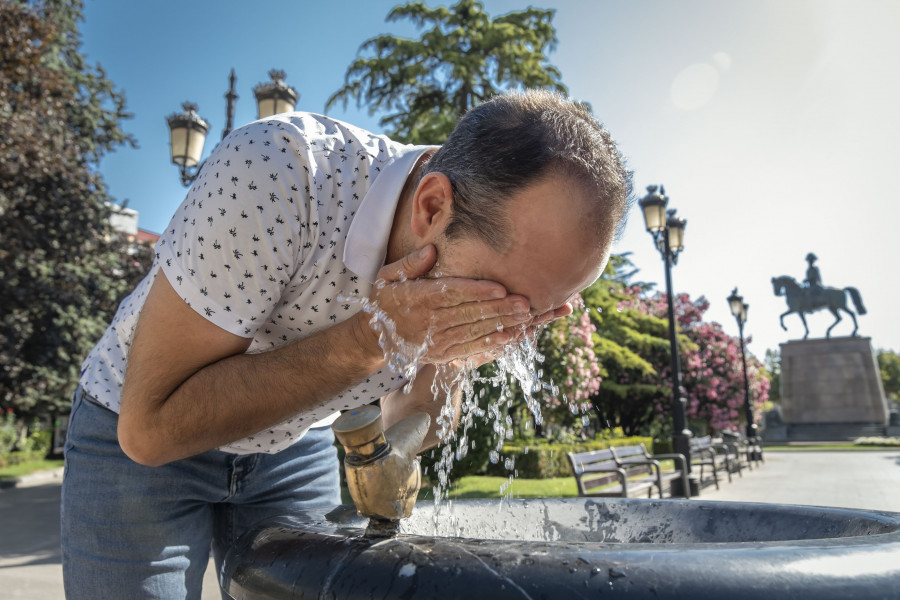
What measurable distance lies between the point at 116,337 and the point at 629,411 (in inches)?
944

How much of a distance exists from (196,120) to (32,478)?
10302 mm

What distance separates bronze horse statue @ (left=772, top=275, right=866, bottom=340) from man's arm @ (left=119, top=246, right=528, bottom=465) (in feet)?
91.0

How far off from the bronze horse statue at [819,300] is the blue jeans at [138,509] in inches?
1087

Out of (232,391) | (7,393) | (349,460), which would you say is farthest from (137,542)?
(7,393)

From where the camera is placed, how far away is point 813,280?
2616 centimetres

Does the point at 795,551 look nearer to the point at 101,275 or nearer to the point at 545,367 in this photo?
the point at 545,367

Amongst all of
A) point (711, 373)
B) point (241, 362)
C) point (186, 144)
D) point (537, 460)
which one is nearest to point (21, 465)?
point (186, 144)

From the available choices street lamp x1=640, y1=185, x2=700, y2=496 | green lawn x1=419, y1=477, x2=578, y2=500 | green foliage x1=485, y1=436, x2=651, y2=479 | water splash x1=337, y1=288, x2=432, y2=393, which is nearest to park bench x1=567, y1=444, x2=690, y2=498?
street lamp x1=640, y1=185, x2=700, y2=496

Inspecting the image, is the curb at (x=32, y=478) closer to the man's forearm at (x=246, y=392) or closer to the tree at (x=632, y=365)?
the tree at (x=632, y=365)

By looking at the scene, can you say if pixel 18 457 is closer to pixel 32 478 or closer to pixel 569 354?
pixel 32 478

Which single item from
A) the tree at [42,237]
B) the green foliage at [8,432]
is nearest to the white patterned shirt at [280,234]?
the tree at [42,237]

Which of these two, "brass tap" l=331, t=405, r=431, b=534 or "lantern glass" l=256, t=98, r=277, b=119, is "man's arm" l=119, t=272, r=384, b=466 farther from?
"lantern glass" l=256, t=98, r=277, b=119

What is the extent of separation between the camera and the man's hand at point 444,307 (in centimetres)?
112

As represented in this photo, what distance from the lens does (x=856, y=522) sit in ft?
3.50
